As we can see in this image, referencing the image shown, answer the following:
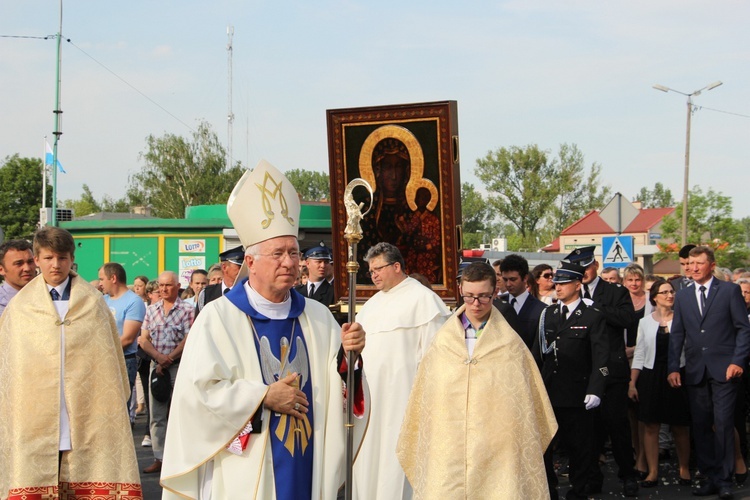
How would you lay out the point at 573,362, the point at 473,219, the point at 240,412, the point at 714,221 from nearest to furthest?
the point at 240,412 < the point at 573,362 < the point at 714,221 < the point at 473,219

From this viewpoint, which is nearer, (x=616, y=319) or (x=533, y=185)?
(x=616, y=319)

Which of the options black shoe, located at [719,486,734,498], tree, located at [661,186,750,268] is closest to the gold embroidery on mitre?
black shoe, located at [719,486,734,498]

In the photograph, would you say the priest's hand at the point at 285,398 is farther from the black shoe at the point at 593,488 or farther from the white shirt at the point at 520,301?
the white shirt at the point at 520,301

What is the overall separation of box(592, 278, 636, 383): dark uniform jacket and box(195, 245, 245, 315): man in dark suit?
3.39 metres

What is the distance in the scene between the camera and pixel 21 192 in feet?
183

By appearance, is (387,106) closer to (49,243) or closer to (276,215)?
(49,243)

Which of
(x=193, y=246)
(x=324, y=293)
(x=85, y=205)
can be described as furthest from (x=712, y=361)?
(x=85, y=205)

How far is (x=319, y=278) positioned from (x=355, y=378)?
240 inches

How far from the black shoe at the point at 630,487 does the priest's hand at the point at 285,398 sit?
16.3 feet

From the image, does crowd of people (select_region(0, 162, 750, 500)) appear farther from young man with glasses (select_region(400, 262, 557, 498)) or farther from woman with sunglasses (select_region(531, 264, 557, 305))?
woman with sunglasses (select_region(531, 264, 557, 305))

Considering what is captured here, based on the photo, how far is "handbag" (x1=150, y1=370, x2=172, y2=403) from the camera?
31.5ft

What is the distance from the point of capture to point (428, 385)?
6.01m

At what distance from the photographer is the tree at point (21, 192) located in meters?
54.7

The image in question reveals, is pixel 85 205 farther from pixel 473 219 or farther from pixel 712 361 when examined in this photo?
pixel 712 361
